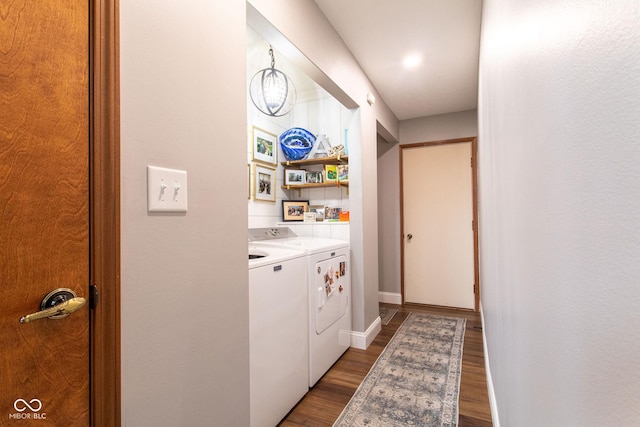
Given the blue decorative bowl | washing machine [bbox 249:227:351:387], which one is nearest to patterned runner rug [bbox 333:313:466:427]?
washing machine [bbox 249:227:351:387]

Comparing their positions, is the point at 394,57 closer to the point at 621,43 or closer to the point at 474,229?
the point at 474,229

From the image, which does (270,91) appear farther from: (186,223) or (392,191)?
(392,191)

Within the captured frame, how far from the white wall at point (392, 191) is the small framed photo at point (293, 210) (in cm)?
134

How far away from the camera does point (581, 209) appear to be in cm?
40

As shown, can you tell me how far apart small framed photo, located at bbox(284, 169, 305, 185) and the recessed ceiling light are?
1.46 m

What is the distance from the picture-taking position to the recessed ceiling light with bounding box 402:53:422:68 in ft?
8.54

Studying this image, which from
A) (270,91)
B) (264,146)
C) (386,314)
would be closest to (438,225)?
(386,314)

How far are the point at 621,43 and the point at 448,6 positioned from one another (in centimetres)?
214

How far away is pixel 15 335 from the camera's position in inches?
25.8

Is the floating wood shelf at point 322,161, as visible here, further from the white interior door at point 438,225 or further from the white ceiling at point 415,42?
the white interior door at point 438,225

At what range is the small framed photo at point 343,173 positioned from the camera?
3143 millimetres

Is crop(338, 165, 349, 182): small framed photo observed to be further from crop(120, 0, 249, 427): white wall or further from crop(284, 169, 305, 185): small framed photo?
crop(120, 0, 249, 427): white wall

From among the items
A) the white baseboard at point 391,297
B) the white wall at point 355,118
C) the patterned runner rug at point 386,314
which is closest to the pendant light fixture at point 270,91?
the white wall at point 355,118

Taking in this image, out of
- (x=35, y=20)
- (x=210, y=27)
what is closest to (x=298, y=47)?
(x=210, y=27)
